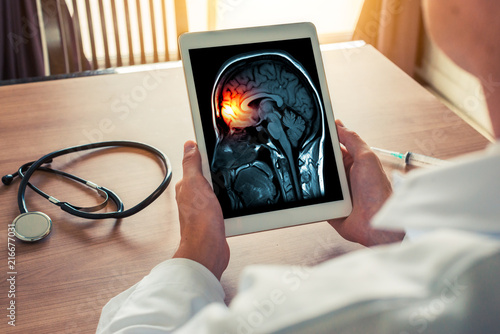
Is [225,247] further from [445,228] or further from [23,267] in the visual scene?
[445,228]

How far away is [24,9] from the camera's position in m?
2.02

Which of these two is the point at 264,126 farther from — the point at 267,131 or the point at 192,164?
the point at 192,164

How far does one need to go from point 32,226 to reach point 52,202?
6cm

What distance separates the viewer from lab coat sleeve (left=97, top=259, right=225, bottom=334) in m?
0.50

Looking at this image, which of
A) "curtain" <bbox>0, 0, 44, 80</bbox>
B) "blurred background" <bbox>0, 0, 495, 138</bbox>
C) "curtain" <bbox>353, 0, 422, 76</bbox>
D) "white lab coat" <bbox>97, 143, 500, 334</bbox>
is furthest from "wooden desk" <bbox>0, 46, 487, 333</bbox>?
"curtain" <bbox>353, 0, 422, 76</bbox>

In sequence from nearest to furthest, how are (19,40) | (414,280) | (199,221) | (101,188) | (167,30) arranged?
(414,280)
(199,221)
(101,188)
(19,40)
(167,30)

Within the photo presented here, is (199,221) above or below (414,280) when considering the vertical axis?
below

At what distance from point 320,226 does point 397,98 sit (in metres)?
0.44

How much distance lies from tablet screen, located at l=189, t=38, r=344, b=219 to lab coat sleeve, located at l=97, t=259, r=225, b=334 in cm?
14

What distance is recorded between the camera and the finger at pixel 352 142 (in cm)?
80

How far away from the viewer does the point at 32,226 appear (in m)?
0.73

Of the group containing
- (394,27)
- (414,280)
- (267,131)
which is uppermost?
(414,280)

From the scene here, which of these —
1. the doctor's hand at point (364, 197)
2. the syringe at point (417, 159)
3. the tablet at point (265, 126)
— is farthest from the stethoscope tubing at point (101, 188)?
the syringe at point (417, 159)

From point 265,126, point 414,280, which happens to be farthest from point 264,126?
point 414,280
